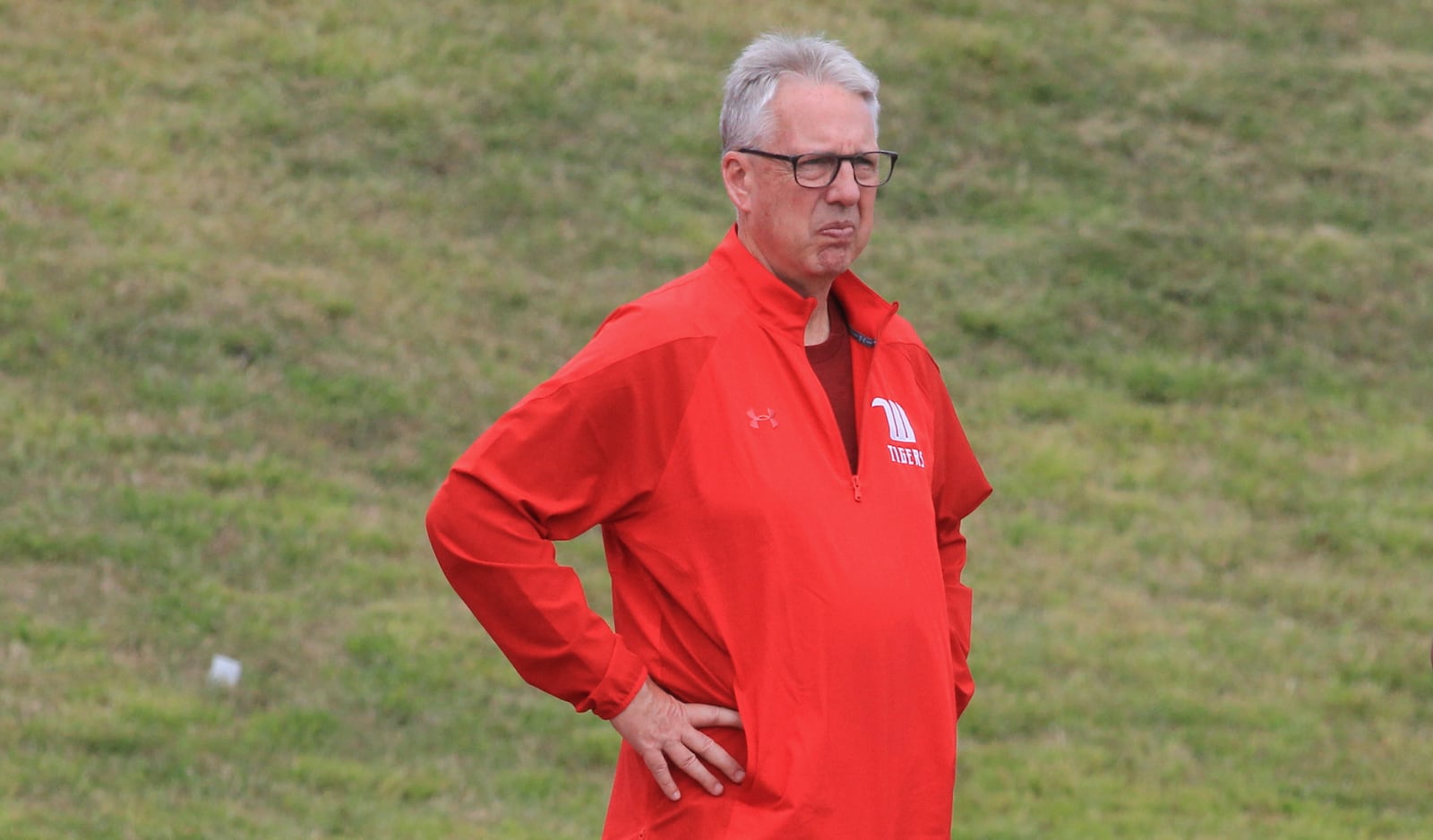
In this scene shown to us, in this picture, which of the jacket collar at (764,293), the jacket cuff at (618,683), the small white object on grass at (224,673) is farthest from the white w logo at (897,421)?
the small white object on grass at (224,673)

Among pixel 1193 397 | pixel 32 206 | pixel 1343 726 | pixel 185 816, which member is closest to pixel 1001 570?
pixel 1343 726

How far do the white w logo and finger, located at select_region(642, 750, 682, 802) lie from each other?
0.70 m

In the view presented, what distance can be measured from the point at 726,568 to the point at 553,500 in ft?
1.04

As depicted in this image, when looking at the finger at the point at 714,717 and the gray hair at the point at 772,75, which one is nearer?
the finger at the point at 714,717

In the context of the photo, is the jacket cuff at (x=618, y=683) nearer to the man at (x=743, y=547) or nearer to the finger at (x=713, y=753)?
the man at (x=743, y=547)

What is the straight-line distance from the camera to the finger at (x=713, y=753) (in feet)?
9.08

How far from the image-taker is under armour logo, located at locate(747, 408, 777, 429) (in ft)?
9.20

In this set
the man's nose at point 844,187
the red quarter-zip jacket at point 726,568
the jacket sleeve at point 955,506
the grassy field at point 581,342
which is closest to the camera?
the red quarter-zip jacket at point 726,568

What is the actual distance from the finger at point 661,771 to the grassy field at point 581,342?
10.1 feet

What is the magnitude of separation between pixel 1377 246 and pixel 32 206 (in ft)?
30.0

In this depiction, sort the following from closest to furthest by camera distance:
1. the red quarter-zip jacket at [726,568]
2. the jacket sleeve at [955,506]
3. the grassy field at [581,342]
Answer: the red quarter-zip jacket at [726,568] → the jacket sleeve at [955,506] → the grassy field at [581,342]

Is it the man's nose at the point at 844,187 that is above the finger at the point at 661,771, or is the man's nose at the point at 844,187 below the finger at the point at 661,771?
above

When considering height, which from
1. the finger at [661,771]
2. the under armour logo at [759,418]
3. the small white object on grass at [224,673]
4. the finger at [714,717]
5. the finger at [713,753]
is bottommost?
the small white object on grass at [224,673]

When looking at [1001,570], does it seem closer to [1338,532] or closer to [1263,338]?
[1338,532]
